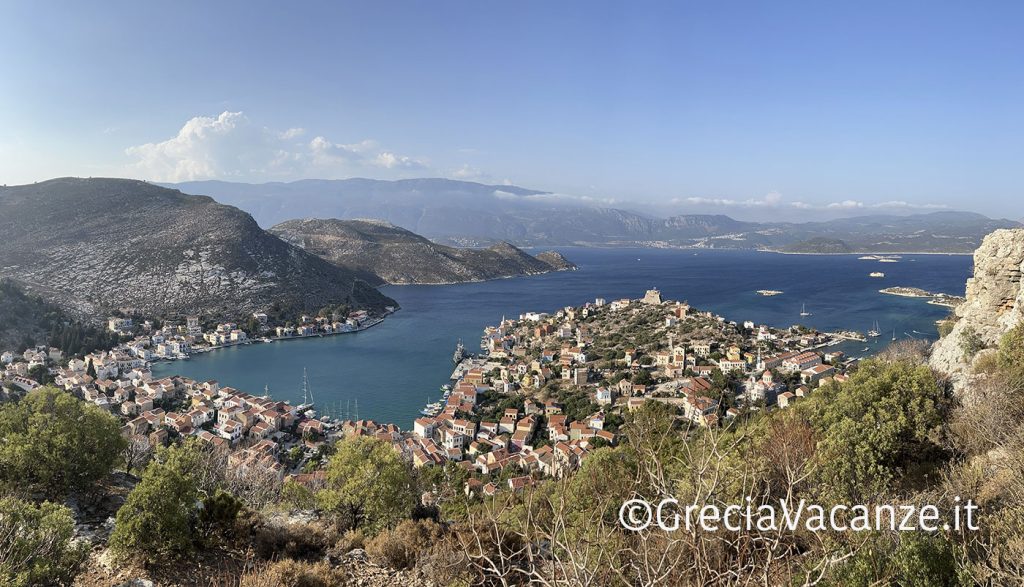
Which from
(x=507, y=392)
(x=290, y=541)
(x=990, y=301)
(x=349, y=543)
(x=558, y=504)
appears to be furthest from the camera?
(x=507, y=392)

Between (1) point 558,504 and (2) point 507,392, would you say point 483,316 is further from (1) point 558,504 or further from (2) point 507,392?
(1) point 558,504

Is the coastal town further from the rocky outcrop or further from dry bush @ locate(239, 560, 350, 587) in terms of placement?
dry bush @ locate(239, 560, 350, 587)

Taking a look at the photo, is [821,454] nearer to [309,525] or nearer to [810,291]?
[309,525]

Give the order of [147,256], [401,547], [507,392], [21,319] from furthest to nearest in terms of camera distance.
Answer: [147,256] < [21,319] < [507,392] < [401,547]

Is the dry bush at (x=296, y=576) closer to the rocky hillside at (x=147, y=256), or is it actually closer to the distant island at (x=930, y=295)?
the rocky hillside at (x=147, y=256)

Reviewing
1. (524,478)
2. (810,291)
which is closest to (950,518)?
(524,478)

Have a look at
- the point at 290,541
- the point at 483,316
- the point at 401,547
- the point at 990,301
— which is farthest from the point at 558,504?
the point at 483,316

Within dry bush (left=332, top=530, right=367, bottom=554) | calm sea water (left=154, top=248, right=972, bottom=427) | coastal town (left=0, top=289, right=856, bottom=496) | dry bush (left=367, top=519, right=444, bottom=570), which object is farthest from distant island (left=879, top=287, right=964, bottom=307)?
dry bush (left=332, top=530, right=367, bottom=554)
